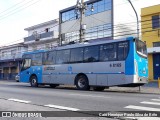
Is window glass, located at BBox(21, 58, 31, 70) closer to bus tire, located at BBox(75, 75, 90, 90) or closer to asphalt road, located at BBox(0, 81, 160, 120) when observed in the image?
bus tire, located at BBox(75, 75, 90, 90)

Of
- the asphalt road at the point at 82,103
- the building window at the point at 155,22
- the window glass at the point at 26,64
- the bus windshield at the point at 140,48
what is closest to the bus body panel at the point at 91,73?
the bus windshield at the point at 140,48

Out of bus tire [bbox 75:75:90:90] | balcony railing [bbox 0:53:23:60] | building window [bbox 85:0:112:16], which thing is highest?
building window [bbox 85:0:112:16]

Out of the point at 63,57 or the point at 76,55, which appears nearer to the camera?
the point at 76,55

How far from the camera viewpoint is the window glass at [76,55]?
20.1 meters

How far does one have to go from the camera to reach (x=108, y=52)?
59.5 feet

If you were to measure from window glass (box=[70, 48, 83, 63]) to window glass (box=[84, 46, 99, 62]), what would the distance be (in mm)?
508

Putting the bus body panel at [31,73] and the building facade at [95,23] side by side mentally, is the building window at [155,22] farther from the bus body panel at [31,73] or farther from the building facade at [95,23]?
the bus body panel at [31,73]

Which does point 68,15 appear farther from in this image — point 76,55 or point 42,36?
point 76,55

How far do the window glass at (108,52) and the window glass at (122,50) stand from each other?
0.39 meters

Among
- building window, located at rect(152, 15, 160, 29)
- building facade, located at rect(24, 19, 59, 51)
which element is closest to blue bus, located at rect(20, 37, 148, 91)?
building window, located at rect(152, 15, 160, 29)

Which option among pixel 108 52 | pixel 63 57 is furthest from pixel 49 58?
pixel 108 52

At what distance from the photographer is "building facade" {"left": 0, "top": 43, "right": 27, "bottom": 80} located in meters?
55.6

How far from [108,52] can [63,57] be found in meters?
4.69

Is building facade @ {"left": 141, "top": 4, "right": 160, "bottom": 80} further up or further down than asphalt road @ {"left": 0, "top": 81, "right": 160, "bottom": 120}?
further up
